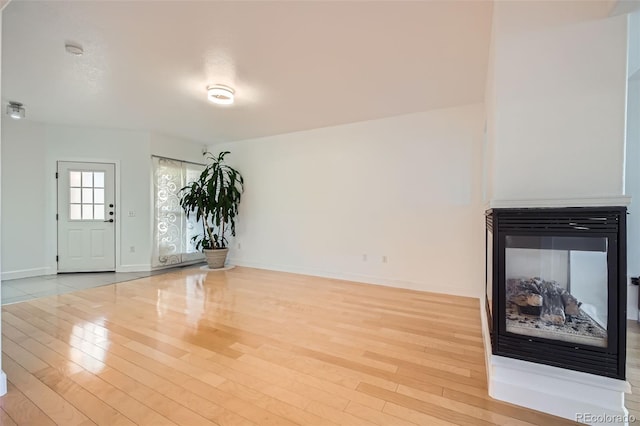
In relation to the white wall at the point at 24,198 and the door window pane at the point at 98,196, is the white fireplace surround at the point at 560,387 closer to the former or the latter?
the door window pane at the point at 98,196

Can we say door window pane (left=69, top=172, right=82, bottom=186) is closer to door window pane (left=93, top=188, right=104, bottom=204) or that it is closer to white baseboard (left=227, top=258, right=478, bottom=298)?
door window pane (left=93, top=188, right=104, bottom=204)

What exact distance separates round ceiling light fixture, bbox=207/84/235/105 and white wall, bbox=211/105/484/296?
6.34ft

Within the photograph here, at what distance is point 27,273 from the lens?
15.5 feet

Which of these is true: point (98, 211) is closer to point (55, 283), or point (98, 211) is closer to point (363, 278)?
point (55, 283)

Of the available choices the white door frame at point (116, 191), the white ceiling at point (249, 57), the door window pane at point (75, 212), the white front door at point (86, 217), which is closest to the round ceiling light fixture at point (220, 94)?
the white ceiling at point (249, 57)

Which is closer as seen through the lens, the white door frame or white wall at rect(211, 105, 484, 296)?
white wall at rect(211, 105, 484, 296)

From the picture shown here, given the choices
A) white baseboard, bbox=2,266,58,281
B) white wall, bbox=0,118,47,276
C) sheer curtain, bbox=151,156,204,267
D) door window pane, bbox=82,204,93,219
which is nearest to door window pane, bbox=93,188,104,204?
door window pane, bbox=82,204,93,219

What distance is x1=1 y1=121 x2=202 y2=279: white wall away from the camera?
181 inches

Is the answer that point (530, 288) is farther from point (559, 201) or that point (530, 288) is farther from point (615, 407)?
point (615, 407)

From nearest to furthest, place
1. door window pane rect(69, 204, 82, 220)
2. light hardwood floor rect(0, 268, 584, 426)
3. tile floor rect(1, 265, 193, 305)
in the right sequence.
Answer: light hardwood floor rect(0, 268, 584, 426) → tile floor rect(1, 265, 193, 305) → door window pane rect(69, 204, 82, 220)

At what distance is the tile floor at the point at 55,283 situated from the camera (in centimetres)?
378

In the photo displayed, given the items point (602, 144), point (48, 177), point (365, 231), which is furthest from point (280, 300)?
point (48, 177)

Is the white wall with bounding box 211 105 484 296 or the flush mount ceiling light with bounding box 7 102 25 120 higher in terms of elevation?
the flush mount ceiling light with bounding box 7 102 25 120

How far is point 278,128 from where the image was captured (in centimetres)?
502
